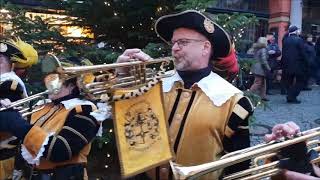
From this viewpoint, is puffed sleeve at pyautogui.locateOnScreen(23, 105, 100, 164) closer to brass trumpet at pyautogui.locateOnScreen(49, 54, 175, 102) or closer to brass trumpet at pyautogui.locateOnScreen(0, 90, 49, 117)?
brass trumpet at pyautogui.locateOnScreen(0, 90, 49, 117)

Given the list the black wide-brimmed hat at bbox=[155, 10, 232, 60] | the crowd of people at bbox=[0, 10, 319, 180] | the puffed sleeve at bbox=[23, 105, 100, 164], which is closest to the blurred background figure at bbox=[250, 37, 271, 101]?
the crowd of people at bbox=[0, 10, 319, 180]

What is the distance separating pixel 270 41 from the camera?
1266 cm

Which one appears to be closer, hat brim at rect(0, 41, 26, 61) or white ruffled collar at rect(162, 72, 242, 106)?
white ruffled collar at rect(162, 72, 242, 106)

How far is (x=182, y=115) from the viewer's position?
106 inches

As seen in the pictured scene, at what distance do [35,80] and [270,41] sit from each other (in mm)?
8625

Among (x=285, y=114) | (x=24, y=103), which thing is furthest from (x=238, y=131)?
(x=285, y=114)

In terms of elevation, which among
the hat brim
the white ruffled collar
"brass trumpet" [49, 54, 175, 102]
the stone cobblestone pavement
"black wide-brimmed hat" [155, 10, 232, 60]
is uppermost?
"black wide-brimmed hat" [155, 10, 232, 60]

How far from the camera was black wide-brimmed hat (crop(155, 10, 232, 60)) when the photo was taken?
273cm

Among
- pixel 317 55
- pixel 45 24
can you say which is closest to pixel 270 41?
pixel 317 55

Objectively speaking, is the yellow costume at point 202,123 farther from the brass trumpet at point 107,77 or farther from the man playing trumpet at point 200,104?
the brass trumpet at point 107,77

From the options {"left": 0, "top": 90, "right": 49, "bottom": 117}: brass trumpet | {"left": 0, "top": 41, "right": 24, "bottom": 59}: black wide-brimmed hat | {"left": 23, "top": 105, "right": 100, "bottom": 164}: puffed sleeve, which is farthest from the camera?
{"left": 0, "top": 41, "right": 24, "bottom": 59}: black wide-brimmed hat

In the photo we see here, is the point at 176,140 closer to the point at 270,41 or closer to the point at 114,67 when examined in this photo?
the point at 114,67

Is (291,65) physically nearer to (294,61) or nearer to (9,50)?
(294,61)

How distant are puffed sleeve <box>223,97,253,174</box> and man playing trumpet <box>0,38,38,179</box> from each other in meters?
1.45
